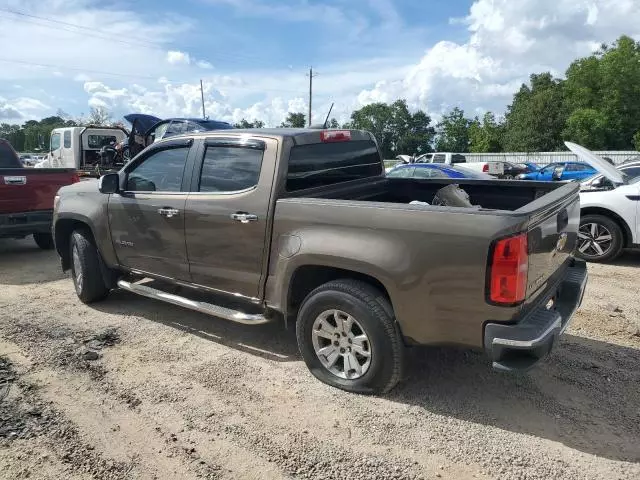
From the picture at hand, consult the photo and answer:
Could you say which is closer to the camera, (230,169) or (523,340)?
(523,340)

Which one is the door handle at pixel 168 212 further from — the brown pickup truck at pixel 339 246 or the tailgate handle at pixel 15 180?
the tailgate handle at pixel 15 180

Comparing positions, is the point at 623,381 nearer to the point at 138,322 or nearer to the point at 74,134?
the point at 138,322

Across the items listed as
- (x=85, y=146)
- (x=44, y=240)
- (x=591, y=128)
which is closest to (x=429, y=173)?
(x=44, y=240)

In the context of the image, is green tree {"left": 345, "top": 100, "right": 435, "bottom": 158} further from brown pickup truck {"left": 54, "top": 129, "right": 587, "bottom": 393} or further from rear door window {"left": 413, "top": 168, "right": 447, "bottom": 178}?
brown pickup truck {"left": 54, "top": 129, "right": 587, "bottom": 393}

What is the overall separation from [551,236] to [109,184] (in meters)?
3.90

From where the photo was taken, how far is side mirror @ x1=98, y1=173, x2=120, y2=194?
5.02m

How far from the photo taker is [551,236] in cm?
342

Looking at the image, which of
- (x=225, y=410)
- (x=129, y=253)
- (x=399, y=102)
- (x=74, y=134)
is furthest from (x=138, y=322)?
(x=399, y=102)

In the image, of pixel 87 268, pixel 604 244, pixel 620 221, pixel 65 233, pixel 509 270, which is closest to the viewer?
pixel 509 270

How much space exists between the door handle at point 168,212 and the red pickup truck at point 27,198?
4.48 m

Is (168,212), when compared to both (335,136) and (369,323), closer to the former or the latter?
(335,136)

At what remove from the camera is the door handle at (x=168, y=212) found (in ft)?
14.7

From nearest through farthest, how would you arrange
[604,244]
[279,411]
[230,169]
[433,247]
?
1. [433,247]
2. [279,411]
3. [230,169]
4. [604,244]

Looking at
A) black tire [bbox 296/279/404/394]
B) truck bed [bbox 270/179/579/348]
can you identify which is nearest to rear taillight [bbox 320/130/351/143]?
truck bed [bbox 270/179/579/348]
